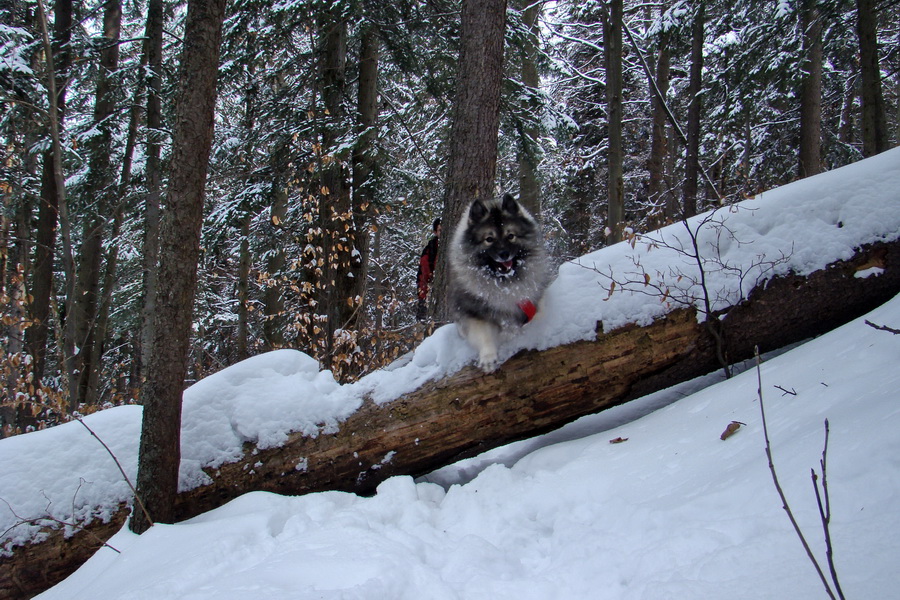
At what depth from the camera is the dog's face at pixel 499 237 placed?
397cm

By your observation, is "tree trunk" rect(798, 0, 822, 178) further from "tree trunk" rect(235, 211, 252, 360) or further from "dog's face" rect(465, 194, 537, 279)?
"tree trunk" rect(235, 211, 252, 360)

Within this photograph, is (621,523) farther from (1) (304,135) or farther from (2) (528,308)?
(1) (304,135)

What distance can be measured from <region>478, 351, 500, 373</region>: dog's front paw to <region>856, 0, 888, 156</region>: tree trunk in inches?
331

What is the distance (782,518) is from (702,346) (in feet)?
7.58

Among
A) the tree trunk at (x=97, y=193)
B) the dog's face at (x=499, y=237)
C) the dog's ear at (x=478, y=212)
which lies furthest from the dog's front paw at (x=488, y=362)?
the tree trunk at (x=97, y=193)

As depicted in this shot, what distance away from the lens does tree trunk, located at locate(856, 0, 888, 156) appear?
7.50 meters

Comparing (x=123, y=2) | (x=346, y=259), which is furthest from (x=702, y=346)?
(x=123, y=2)

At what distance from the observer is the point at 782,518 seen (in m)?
1.88

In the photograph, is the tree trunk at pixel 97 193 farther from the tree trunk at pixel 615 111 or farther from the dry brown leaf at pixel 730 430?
the dry brown leaf at pixel 730 430

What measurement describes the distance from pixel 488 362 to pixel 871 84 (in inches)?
342

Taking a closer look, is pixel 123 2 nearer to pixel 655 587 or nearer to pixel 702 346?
pixel 702 346

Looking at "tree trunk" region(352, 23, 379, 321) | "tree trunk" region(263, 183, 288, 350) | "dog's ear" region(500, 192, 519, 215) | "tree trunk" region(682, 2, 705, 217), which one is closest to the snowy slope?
"dog's ear" region(500, 192, 519, 215)

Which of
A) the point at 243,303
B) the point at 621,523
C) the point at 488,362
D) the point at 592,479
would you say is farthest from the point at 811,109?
the point at 243,303

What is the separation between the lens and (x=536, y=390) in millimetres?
3803
